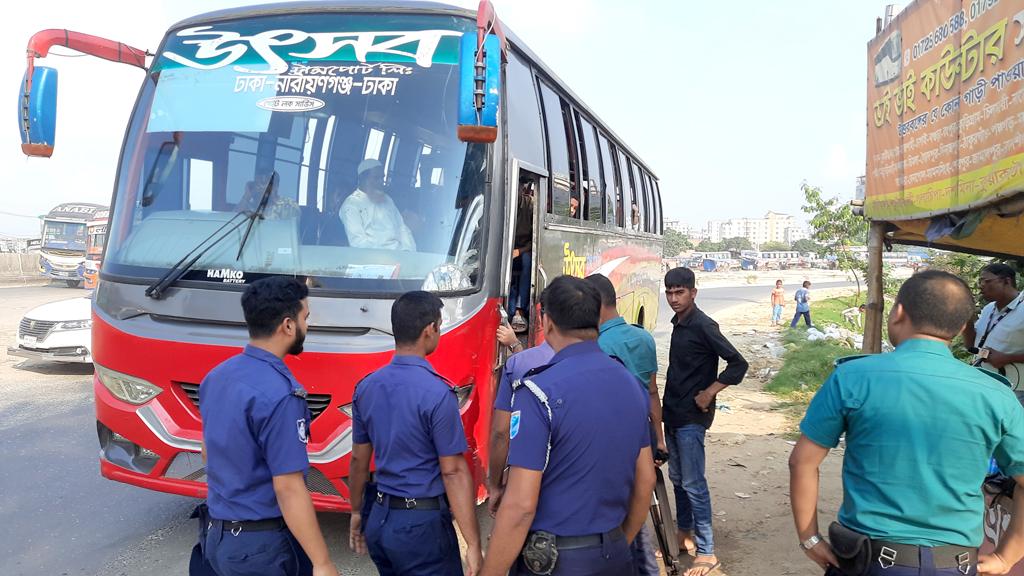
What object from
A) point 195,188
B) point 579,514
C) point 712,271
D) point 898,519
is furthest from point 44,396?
point 712,271

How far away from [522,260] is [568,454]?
13.1ft

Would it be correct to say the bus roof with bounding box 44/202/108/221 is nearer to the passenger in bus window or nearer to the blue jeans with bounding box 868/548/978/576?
the passenger in bus window

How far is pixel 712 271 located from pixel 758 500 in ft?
263

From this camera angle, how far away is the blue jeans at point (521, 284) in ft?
20.5

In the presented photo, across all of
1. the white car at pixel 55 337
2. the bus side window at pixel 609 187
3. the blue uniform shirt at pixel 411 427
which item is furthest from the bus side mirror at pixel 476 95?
the white car at pixel 55 337

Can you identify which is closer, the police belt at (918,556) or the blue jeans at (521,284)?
the police belt at (918,556)

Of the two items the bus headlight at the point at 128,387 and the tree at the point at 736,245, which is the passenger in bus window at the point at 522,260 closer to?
the bus headlight at the point at 128,387

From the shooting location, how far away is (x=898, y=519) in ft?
7.78

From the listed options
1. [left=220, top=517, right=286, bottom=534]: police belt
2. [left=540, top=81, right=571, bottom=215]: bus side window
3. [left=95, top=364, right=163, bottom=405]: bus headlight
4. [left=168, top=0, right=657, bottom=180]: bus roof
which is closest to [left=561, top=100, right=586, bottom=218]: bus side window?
[left=540, top=81, right=571, bottom=215]: bus side window

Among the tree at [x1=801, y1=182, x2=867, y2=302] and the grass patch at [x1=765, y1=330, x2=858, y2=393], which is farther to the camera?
the tree at [x1=801, y1=182, x2=867, y2=302]

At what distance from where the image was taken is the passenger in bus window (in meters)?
6.26

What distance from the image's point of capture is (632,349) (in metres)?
4.10

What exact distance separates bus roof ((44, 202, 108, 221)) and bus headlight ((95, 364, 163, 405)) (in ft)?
96.6

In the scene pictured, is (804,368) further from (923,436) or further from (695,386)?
(923,436)
